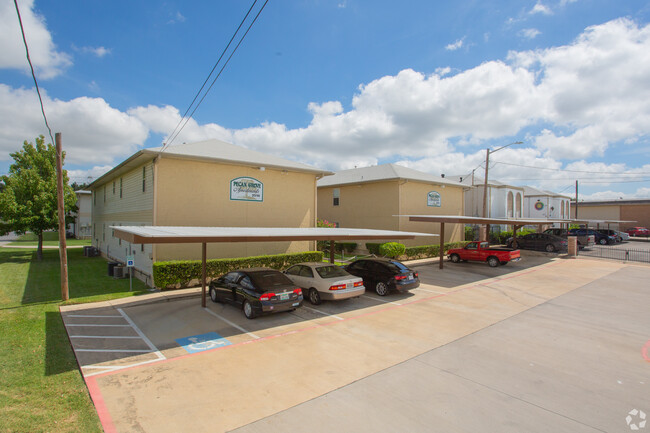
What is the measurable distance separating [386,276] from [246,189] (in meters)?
8.12

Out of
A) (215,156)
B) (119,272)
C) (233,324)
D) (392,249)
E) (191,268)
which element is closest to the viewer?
(233,324)

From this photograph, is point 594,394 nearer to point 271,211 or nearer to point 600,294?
point 600,294

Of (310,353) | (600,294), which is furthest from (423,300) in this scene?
(600,294)

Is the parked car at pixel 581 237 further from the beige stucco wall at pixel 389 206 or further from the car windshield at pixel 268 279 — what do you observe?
the car windshield at pixel 268 279

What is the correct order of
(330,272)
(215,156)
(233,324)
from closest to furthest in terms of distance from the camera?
(233,324) → (330,272) → (215,156)

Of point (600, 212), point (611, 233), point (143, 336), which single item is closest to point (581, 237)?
point (611, 233)

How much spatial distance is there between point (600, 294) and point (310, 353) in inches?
512

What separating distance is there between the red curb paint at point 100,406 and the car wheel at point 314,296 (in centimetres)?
661

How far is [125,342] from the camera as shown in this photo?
8102 millimetres

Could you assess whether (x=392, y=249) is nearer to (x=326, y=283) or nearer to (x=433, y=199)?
(x=433, y=199)

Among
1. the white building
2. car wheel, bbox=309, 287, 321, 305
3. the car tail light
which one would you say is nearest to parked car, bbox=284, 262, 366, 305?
car wheel, bbox=309, 287, 321, 305

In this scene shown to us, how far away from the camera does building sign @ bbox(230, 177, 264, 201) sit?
16312 millimetres

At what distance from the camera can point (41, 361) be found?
22.3 ft

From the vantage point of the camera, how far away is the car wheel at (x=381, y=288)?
1288 centimetres
